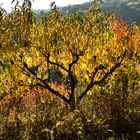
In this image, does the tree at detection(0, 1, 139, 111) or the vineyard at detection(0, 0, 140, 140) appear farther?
the tree at detection(0, 1, 139, 111)

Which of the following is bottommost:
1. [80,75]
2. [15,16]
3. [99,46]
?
[80,75]

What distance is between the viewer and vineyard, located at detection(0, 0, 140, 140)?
50.9ft

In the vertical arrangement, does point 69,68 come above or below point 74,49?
below

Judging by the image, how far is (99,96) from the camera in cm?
1798

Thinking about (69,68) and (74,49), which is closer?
(74,49)

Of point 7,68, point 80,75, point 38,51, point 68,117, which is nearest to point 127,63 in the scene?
point 80,75

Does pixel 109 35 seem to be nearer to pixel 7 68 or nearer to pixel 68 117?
pixel 7 68

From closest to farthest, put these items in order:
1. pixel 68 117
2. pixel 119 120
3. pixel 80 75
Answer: pixel 68 117 → pixel 119 120 → pixel 80 75

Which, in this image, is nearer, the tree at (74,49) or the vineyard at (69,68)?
the vineyard at (69,68)

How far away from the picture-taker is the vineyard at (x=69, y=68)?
50.9ft

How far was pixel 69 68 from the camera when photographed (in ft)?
86.2

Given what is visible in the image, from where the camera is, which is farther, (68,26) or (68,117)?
(68,26)

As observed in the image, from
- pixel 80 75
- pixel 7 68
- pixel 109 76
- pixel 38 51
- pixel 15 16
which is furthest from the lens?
pixel 80 75

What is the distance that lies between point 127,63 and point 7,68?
854 centimetres
